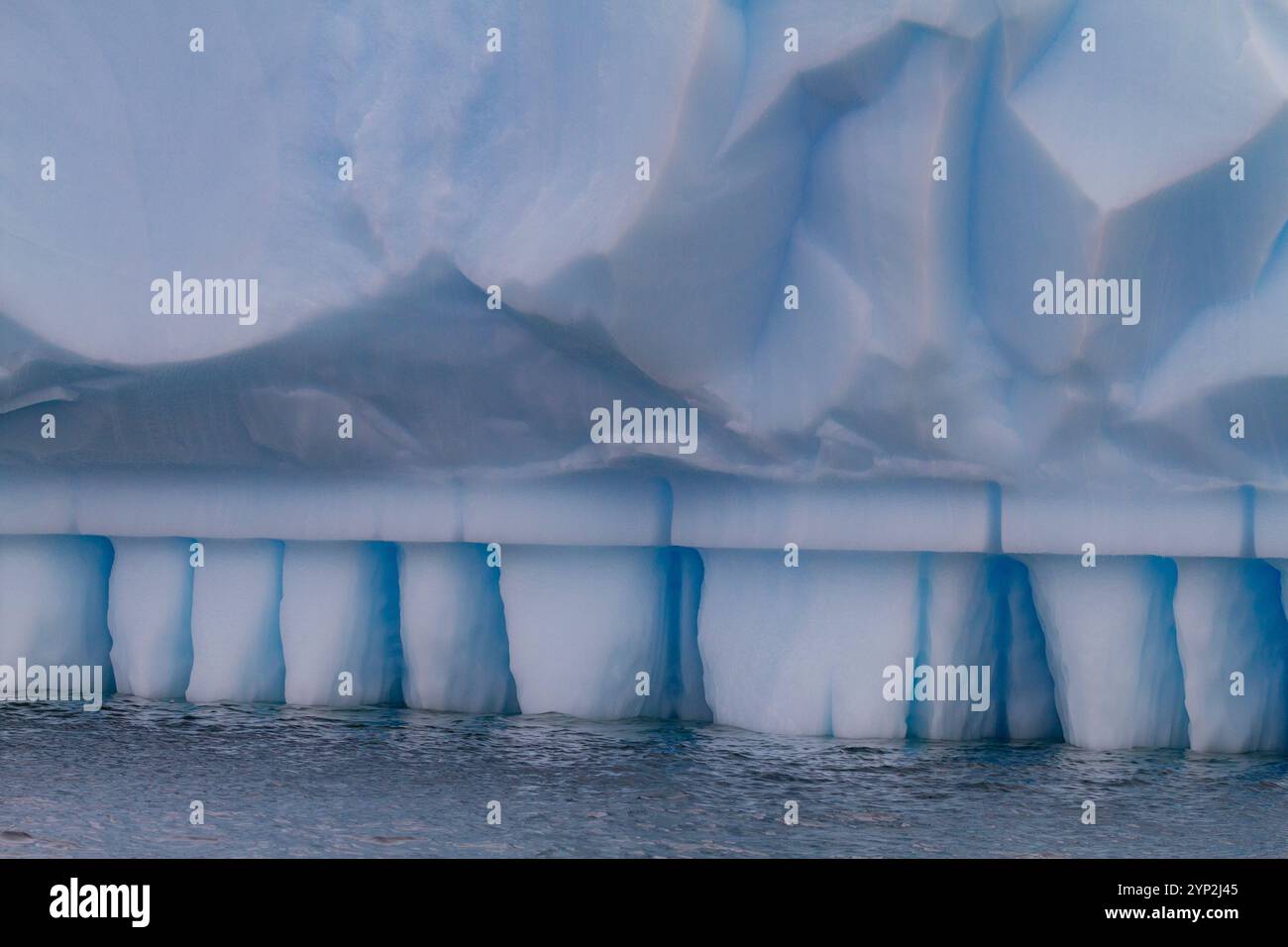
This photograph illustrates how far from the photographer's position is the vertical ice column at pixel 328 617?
5.80 metres

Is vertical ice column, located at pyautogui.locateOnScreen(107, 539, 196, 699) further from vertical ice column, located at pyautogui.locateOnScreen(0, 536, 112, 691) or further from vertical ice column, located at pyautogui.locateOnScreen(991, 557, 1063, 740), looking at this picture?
vertical ice column, located at pyautogui.locateOnScreen(991, 557, 1063, 740)

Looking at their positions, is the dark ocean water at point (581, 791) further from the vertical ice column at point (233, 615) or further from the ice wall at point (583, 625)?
the vertical ice column at point (233, 615)

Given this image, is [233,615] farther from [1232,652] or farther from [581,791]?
[1232,652]

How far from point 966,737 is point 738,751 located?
89cm

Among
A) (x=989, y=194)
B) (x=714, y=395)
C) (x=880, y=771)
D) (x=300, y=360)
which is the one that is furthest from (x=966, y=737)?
(x=300, y=360)

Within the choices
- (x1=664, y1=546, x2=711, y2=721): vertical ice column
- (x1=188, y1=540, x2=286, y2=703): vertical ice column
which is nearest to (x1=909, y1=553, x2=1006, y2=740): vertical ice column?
(x1=664, y1=546, x2=711, y2=721): vertical ice column

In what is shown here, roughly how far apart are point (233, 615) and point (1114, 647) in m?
3.20

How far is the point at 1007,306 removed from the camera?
500 cm

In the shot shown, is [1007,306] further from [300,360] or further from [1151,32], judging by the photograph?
[300,360]

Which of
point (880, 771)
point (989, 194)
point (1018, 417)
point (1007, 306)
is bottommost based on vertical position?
point (880, 771)

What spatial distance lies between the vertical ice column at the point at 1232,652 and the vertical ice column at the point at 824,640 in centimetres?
90

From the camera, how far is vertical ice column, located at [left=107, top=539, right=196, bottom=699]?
19.6 ft

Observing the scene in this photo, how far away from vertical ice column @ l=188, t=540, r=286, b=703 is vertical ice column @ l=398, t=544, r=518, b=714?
0.53 metres

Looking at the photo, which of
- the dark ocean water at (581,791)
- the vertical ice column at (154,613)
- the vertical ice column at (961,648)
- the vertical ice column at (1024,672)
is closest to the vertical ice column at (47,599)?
the vertical ice column at (154,613)
